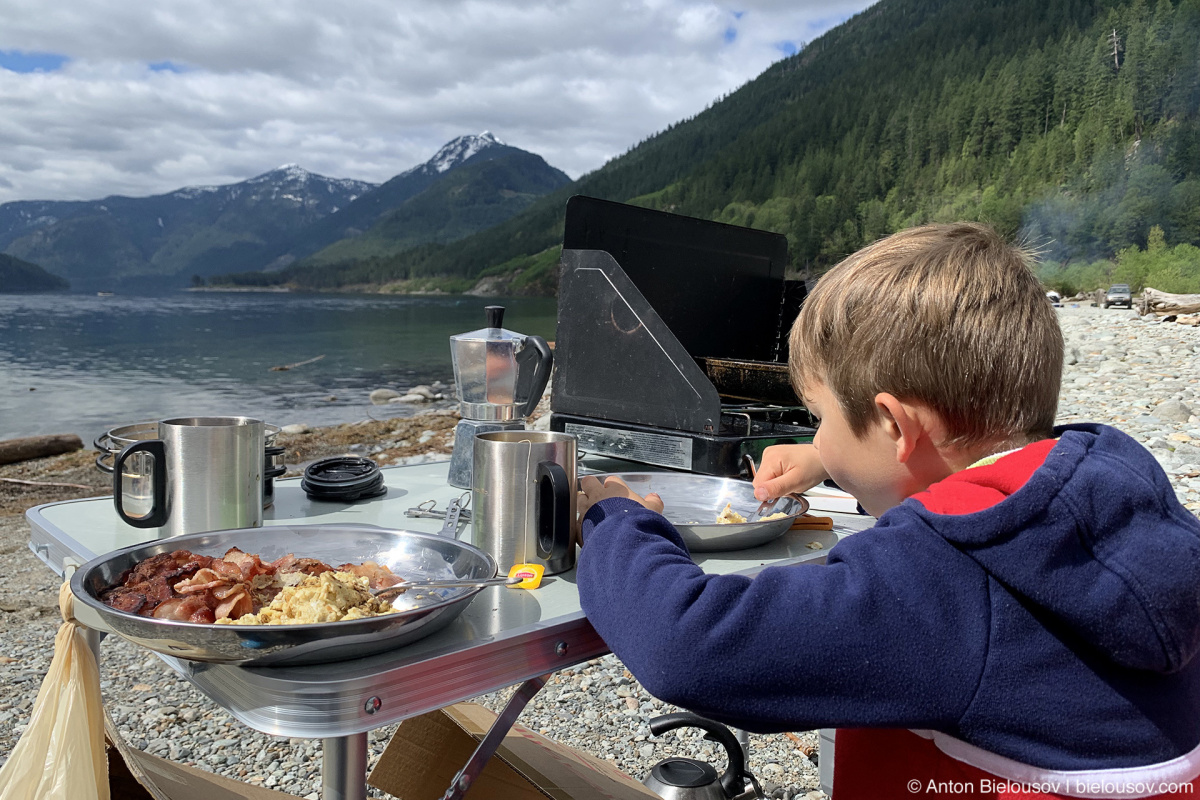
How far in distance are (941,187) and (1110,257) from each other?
22024 mm

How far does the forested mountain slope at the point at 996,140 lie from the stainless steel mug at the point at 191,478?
3019 centimetres

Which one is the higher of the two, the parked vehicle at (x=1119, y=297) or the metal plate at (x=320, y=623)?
the parked vehicle at (x=1119, y=297)

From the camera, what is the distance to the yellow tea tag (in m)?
1.21

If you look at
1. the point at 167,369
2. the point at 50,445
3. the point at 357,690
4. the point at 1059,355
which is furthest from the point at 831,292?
the point at 167,369

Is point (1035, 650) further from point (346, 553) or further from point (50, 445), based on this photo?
point (50, 445)

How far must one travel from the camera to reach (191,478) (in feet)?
4.61

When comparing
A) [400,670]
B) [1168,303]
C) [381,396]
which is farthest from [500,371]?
[1168,303]

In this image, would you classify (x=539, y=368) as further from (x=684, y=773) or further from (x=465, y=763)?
(x=684, y=773)

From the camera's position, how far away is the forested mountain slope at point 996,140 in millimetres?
44125

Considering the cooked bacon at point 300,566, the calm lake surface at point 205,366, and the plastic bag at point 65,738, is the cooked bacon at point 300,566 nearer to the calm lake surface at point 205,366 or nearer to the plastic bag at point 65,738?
the plastic bag at point 65,738

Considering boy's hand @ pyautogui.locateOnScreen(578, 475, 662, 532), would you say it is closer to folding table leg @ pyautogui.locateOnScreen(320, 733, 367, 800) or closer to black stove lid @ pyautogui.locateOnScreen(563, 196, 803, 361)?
folding table leg @ pyautogui.locateOnScreen(320, 733, 367, 800)

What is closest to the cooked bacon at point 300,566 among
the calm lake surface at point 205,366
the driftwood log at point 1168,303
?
the calm lake surface at point 205,366

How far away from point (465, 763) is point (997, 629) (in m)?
1.13

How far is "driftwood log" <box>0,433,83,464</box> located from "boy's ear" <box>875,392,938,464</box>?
1240 cm
